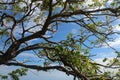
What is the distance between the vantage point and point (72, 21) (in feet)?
52.3

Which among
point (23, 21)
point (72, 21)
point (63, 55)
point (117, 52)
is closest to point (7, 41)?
point (23, 21)

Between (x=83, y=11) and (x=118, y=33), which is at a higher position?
(x=83, y=11)

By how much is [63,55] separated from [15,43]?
361 centimetres

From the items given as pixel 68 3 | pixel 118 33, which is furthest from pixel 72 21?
pixel 118 33

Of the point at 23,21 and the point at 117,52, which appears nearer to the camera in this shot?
the point at 117,52

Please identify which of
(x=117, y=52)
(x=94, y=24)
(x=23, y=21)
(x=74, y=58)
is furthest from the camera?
(x=23, y=21)

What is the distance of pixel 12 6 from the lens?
59.1 feet

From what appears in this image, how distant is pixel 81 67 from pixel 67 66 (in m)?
1.69

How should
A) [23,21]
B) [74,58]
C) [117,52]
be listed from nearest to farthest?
[74,58], [117,52], [23,21]

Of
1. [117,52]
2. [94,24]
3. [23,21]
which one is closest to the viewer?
[117,52]

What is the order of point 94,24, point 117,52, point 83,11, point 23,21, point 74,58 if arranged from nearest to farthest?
point 74,58 → point 117,52 → point 83,11 → point 94,24 → point 23,21

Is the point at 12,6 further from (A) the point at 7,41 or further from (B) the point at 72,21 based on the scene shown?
(B) the point at 72,21

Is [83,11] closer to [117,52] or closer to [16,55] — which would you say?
[117,52]

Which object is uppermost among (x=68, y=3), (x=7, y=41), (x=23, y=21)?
(x=68, y=3)
